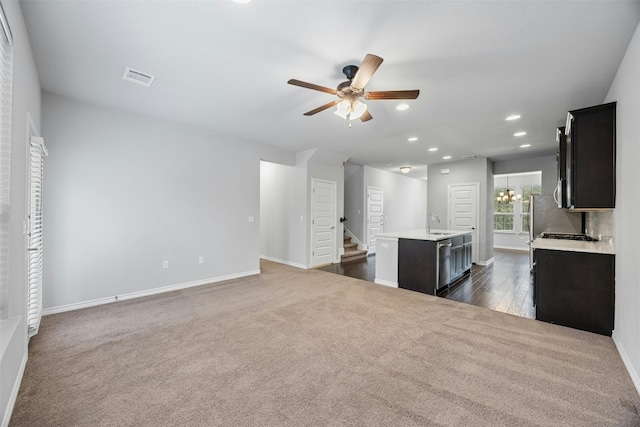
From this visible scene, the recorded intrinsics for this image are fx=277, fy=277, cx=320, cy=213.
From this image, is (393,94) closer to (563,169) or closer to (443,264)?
(563,169)

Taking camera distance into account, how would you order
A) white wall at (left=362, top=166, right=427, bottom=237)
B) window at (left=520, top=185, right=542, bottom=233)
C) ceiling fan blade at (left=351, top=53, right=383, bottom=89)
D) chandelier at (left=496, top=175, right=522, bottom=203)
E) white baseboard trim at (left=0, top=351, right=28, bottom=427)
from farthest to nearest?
window at (left=520, top=185, right=542, bottom=233)
chandelier at (left=496, top=175, right=522, bottom=203)
white wall at (left=362, top=166, right=427, bottom=237)
ceiling fan blade at (left=351, top=53, right=383, bottom=89)
white baseboard trim at (left=0, top=351, right=28, bottom=427)

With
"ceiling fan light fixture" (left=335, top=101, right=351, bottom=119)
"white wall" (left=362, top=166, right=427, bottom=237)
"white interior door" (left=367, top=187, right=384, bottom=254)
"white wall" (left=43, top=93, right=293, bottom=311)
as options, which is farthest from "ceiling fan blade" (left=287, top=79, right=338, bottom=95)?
"white interior door" (left=367, top=187, right=384, bottom=254)

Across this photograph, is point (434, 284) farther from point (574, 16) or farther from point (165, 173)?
point (165, 173)

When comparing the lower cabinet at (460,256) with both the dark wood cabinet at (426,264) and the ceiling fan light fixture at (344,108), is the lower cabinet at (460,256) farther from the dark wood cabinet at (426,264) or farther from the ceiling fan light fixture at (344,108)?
the ceiling fan light fixture at (344,108)

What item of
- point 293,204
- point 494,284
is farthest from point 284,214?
point 494,284

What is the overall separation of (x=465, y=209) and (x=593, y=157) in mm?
4386

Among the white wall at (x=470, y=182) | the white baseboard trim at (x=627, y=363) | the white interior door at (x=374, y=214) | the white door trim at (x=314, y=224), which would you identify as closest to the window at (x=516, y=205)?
the white wall at (x=470, y=182)

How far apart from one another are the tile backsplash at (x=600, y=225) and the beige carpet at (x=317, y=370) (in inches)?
46.5

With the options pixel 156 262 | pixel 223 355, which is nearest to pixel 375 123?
pixel 223 355

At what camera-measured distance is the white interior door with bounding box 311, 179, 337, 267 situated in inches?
246

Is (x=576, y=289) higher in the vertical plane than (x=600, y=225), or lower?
lower

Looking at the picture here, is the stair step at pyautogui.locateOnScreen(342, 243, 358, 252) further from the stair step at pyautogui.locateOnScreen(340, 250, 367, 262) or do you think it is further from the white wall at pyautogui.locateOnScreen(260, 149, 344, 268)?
the white wall at pyautogui.locateOnScreen(260, 149, 344, 268)

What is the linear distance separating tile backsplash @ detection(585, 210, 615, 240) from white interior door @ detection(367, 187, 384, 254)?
4.62 m

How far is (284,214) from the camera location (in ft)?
21.8
